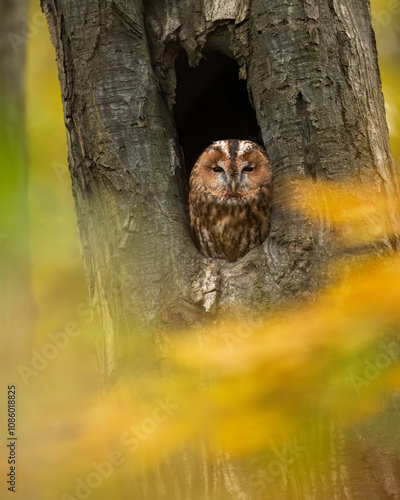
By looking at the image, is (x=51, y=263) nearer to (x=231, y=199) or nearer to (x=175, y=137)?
(x=231, y=199)

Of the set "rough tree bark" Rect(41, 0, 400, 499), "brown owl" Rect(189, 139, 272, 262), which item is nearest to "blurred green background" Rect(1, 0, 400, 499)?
"rough tree bark" Rect(41, 0, 400, 499)

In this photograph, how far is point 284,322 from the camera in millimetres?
2191

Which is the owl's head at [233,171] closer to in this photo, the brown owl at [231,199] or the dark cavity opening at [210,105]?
the brown owl at [231,199]

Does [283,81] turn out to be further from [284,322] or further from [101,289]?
[101,289]

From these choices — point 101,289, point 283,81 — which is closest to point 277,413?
point 101,289

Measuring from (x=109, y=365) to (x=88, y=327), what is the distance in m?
1.18

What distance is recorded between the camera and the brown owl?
3035 mm

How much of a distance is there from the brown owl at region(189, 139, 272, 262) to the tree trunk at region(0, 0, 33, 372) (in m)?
1.17

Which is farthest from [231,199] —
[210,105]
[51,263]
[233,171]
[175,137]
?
[51,263]

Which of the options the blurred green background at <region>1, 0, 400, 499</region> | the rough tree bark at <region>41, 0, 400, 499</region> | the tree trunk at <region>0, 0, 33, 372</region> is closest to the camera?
the rough tree bark at <region>41, 0, 400, 499</region>

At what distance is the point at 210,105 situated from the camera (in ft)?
11.1

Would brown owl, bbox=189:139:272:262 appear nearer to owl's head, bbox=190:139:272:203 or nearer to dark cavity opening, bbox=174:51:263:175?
owl's head, bbox=190:139:272:203

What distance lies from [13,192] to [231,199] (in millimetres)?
1386

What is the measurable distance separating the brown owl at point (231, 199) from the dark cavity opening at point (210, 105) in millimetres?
338
